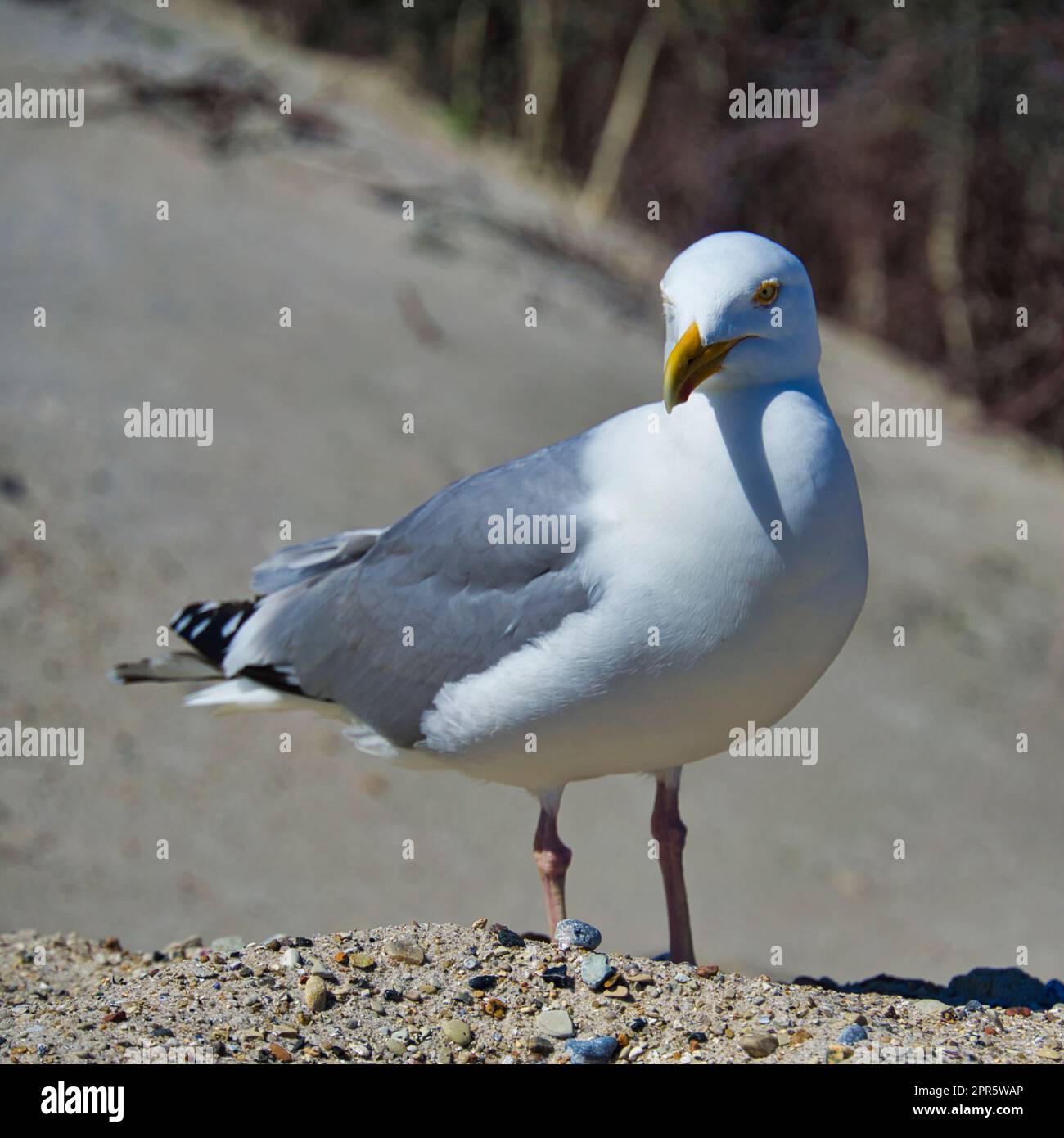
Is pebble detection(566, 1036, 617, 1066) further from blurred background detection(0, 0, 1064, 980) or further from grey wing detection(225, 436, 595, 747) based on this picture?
blurred background detection(0, 0, 1064, 980)

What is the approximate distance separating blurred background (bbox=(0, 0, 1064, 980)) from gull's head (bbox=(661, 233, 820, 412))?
3770 millimetres

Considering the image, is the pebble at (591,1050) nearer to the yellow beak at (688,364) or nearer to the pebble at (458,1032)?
the pebble at (458,1032)

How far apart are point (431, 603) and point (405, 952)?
119 centimetres

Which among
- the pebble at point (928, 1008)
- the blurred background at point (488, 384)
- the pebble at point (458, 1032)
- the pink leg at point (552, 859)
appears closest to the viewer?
the pebble at point (458, 1032)

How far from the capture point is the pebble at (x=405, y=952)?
3953 millimetres

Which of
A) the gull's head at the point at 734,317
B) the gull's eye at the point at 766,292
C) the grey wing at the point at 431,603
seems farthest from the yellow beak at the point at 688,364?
the grey wing at the point at 431,603

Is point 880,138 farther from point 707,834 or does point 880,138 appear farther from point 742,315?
point 742,315

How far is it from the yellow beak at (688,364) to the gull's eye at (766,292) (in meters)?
0.11

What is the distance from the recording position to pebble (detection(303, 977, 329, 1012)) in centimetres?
368

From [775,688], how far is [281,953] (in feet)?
4.93

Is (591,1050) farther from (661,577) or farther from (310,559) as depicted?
(310,559)

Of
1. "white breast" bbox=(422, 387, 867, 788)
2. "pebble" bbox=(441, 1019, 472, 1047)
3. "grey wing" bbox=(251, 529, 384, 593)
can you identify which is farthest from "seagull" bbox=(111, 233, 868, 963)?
"pebble" bbox=(441, 1019, 472, 1047)
